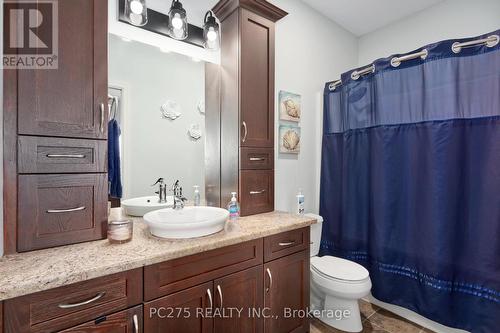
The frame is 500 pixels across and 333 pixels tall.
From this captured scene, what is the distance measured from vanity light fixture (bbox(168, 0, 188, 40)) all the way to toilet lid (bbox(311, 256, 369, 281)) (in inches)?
73.6

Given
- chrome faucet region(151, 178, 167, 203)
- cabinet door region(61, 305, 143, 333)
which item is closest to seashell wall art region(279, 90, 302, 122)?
chrome faucet region(151, 178, 167, 203)

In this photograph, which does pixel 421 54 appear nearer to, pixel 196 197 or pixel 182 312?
pixel 196 197

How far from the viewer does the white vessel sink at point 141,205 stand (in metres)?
1.50

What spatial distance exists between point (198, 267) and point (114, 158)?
0.81 meters

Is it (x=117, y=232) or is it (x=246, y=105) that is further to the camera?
(x=246, y=105)

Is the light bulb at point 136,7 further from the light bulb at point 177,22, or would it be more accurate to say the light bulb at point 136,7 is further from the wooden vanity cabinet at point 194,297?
the wooden vanity cabinet at point 194,297

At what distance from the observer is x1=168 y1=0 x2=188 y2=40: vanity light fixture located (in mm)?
1473

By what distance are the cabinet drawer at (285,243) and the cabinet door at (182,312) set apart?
393 millimetres

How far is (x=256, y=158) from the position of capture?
5.80 ft

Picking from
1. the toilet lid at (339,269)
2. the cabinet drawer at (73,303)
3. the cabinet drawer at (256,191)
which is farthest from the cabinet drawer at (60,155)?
the toilet lid at (339,269)

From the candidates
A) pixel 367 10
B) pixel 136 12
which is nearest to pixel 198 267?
pixel 136 12

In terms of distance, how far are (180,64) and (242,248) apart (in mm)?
1255

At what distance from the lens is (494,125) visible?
60.1 inches

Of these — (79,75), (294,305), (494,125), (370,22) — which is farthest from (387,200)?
(79,75)
